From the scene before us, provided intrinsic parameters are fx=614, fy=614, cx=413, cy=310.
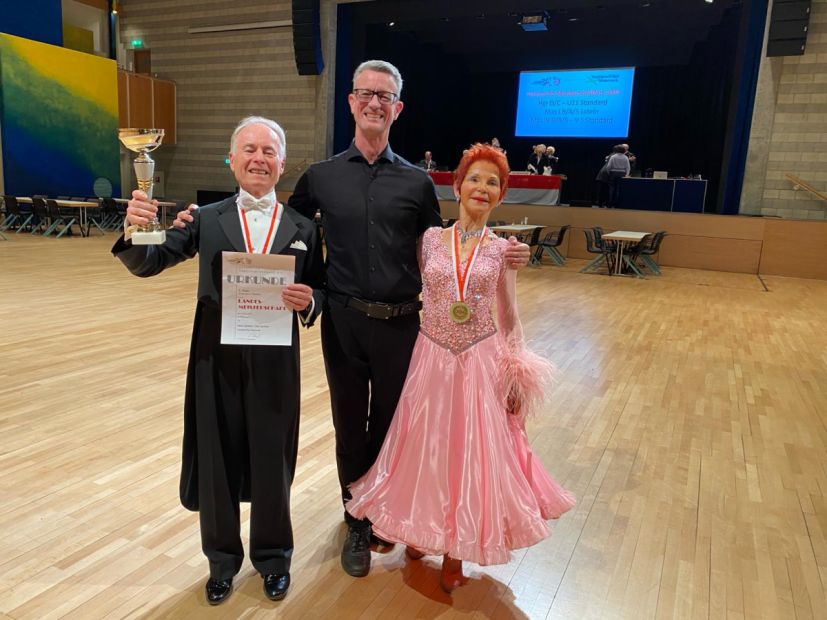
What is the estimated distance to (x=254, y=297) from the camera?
5.35 ft

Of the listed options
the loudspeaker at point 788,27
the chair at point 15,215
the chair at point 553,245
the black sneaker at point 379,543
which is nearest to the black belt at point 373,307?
the black sneaker at point 379,543

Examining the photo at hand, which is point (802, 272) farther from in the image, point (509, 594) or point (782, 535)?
point (509, 594)

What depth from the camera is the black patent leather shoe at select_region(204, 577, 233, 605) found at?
1.83 meters

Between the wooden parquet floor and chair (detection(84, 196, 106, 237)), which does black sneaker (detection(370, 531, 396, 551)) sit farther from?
chair (detection(84, 196, 106, 237))

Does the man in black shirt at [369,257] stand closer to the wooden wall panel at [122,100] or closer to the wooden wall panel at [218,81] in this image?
the wooden wall panel at [218,81]

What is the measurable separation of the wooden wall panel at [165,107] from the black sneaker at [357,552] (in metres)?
16.8

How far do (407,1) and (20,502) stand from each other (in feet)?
Result: 44.3

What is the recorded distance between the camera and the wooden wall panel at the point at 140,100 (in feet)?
52.5

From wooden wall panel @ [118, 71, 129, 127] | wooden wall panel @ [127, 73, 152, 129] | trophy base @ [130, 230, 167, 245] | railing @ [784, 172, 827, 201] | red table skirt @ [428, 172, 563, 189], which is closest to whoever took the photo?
trophy base @ [130, 230, 167, 245]

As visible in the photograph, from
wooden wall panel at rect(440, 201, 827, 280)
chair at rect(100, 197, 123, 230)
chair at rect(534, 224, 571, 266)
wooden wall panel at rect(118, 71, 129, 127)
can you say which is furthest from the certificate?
wooden wall panel at rect(118, 71, 129, 127)

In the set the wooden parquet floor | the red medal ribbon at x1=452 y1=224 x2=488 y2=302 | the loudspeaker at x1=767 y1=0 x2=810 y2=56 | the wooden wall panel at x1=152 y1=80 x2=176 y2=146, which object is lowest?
the wooden parquet floor

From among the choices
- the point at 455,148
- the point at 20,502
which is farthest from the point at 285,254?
the point at 455,148

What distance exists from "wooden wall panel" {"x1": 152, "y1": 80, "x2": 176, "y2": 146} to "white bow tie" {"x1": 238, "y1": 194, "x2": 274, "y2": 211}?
16.7 m

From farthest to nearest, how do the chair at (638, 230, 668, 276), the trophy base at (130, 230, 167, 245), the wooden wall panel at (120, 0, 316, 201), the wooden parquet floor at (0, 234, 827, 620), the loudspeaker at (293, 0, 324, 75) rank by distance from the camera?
the wooden wall panel at (120, 0, 316, 201) < the loudspeaker at (293, 0, 324, 75) < the chair at (638, 230, 668, 276) < the wooden parquet floor at (0, 234, 827, 620) < the trophy base at (130, 230, 167, 245)
